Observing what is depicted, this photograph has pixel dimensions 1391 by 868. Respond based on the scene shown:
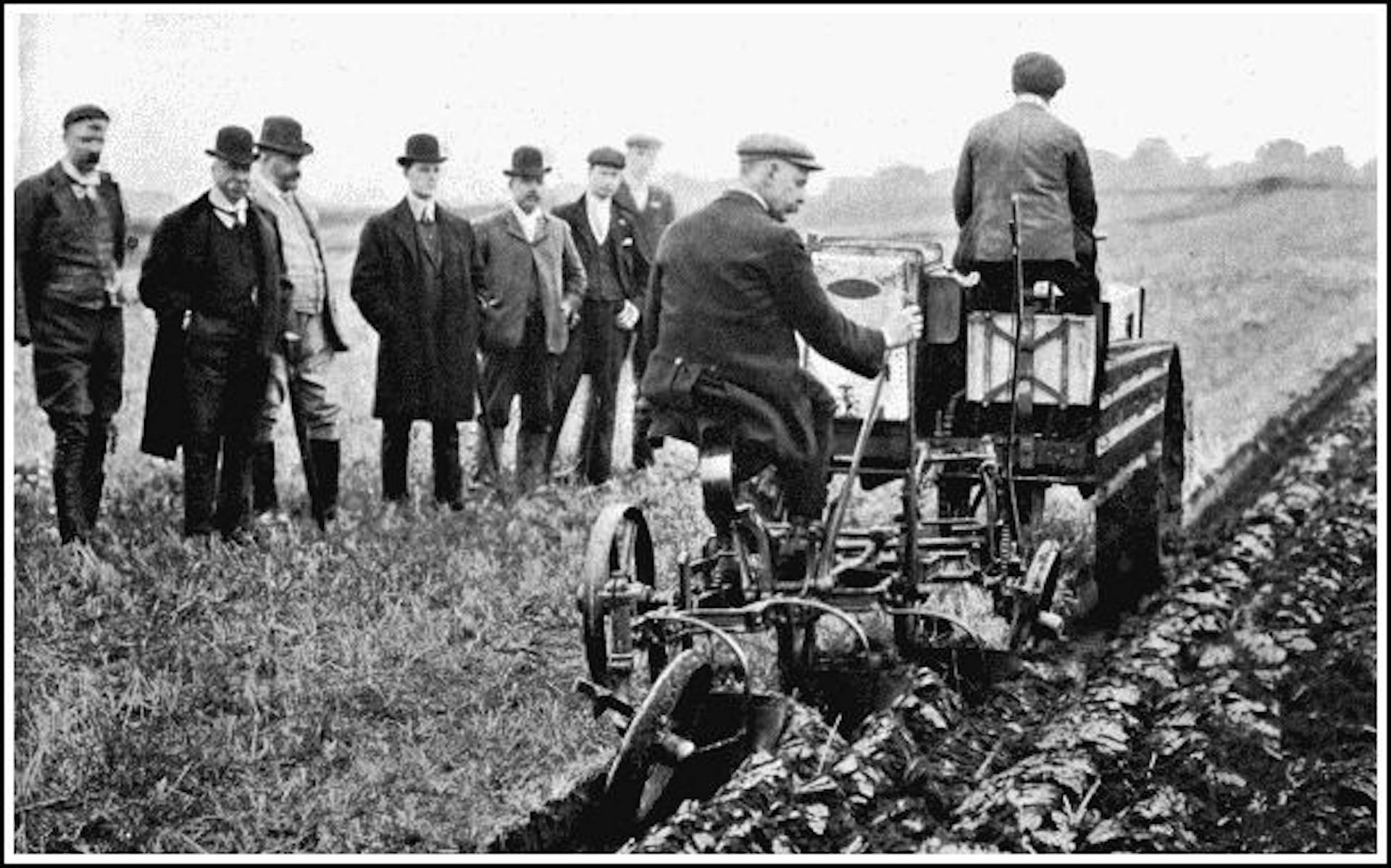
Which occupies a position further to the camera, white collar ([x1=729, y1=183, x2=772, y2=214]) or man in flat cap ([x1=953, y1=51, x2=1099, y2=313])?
man in flat cap ([x1=953, y1=51, x2=1099, y2=313])

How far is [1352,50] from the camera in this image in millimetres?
5145

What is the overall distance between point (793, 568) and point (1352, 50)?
2.20 meters

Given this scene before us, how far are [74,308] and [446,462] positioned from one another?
1.36 meters

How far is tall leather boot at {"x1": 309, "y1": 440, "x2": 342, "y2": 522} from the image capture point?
5949 millimetres

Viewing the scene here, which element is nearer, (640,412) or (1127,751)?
(1127,751)

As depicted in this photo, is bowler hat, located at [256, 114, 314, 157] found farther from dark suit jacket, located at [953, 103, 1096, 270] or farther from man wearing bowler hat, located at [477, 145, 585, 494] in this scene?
dark suit jacket, located at [953, 103, 1096, 270]

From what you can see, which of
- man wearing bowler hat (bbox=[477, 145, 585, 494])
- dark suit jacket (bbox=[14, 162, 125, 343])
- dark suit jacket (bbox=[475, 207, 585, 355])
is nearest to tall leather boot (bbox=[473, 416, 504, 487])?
man wearing bowler hat (bbox=[477, 145, 585, 494])

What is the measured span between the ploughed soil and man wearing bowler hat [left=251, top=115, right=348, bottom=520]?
205 centimetres

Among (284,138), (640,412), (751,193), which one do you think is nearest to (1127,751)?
(751,193)

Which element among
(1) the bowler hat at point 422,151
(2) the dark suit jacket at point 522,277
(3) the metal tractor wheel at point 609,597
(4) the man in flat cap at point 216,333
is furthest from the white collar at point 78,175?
(3) the metal tractor wheel at point 609,597

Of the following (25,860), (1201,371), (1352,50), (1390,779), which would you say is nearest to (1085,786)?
(1390,779)

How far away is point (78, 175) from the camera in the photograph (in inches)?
208

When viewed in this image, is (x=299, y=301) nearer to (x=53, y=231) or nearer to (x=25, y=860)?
(x=53, y=231)

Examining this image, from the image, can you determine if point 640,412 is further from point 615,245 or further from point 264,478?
point 264,478
